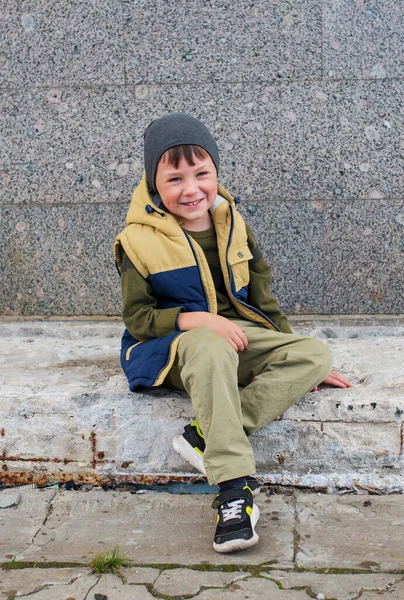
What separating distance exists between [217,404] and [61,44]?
7.86 feet

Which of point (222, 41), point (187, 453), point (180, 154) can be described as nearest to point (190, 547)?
point (187, 453)

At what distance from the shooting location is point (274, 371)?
115 inches

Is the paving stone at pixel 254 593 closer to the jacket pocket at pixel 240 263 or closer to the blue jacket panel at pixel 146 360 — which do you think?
the blue jacket panel at pixel 146 360

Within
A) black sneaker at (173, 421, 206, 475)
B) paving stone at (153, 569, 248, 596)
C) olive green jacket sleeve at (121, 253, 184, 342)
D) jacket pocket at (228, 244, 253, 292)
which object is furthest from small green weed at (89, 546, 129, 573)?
jacket pocket at (228, 244, 253, 292)

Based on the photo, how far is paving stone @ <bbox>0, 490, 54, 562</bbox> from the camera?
2.53 metres

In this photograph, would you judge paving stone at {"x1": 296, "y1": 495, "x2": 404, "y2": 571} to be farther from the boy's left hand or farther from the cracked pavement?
the boy's left hand

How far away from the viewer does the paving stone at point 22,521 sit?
2531 mm

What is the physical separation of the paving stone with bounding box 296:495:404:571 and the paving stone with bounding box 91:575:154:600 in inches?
18.3

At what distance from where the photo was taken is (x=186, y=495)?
2.90 meters

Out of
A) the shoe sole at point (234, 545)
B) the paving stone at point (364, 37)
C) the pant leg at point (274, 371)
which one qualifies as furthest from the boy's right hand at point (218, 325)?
the paving stone at point (364, 37)

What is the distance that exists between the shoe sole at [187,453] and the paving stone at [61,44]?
2069 millimetres

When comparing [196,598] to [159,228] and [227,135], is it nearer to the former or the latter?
[159,228]

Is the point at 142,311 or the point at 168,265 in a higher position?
the point at 168,265

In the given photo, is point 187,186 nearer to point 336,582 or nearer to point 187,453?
point 187,453
